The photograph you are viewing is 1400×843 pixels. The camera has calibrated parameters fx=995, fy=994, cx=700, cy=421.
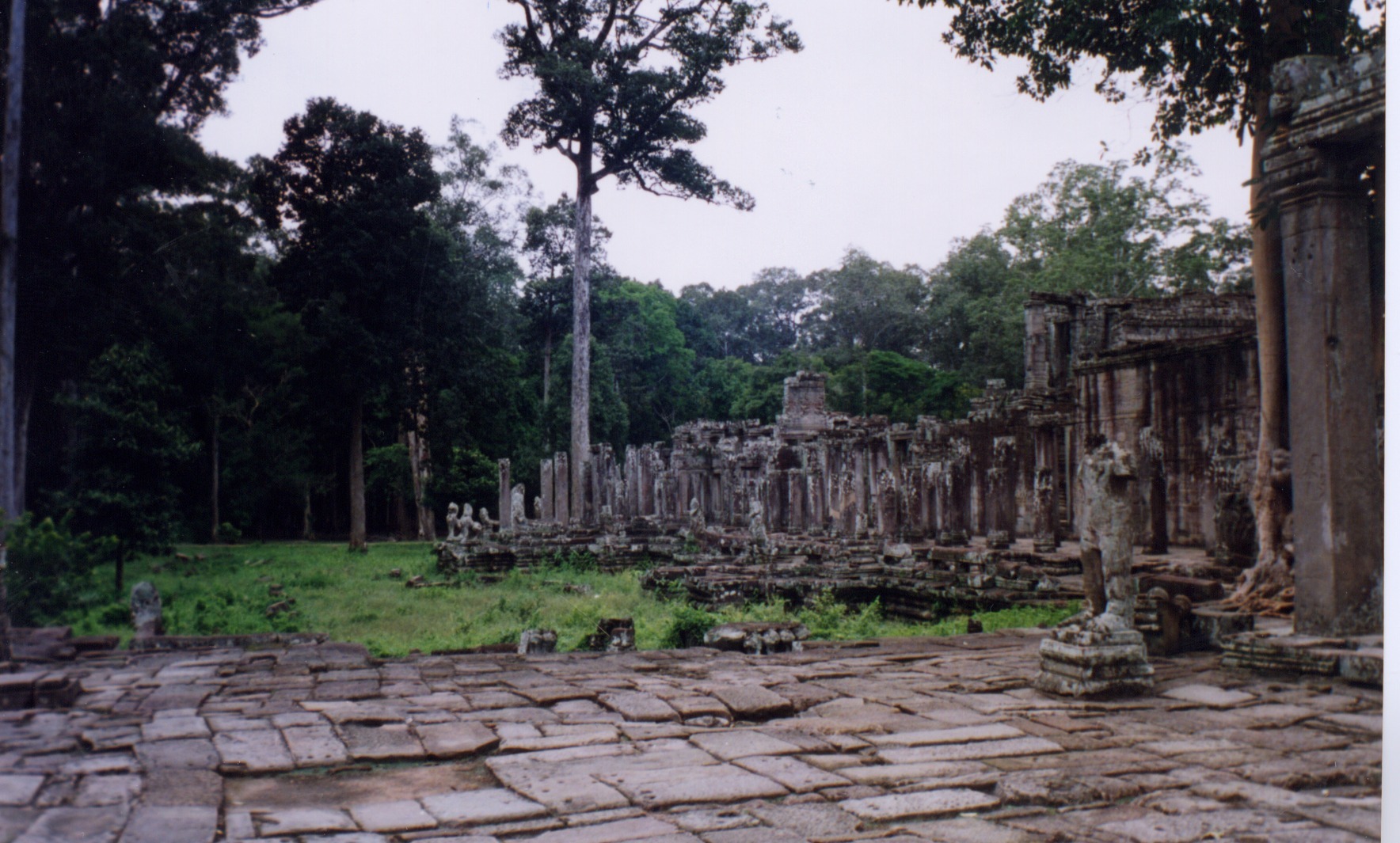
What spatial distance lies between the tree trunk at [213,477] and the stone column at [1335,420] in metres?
9.22

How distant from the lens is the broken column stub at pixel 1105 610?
5.07m

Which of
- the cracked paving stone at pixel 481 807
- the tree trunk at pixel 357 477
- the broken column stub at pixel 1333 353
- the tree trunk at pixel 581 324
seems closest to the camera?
the cracked paving stone at pixel 481 807

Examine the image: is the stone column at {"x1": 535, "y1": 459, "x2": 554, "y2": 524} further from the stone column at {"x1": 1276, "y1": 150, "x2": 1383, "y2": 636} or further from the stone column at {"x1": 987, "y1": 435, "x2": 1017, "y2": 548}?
the stone column at {"x1": 1276, "y1": 150, "x2": 1383, "y2": 636}

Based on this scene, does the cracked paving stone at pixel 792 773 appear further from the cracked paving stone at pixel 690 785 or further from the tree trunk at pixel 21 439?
the tree trunk at pixel 21 439

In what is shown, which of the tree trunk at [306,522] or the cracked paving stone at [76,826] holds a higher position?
the tree trunk at [306,522]

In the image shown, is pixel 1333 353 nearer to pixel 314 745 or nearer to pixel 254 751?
pixel 314 745

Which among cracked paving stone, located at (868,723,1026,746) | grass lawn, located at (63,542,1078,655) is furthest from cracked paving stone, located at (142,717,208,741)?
grass lawn, located at (63,542,1078,655)

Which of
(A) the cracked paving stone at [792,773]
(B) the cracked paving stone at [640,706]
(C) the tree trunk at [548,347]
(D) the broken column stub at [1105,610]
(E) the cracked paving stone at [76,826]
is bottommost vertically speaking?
(B) the cracked paving stone at [640,706]

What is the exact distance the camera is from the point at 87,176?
19.4 ft

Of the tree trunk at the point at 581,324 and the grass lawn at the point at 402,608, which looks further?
the tree trunk at the point at 581,324

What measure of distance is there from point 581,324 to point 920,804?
50.2ft

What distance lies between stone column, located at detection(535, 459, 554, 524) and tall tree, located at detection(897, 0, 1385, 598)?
17.0m

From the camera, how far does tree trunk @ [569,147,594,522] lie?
44.5 feet

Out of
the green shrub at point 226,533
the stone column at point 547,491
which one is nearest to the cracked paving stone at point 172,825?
the green shrub at point 226,533
